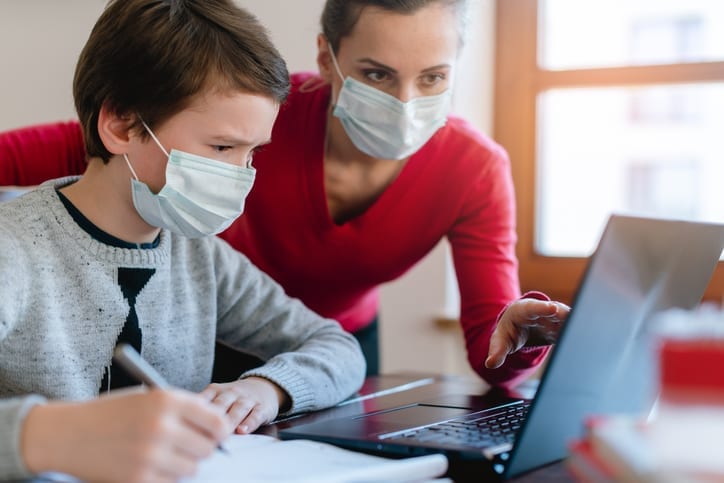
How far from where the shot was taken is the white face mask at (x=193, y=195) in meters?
0.99

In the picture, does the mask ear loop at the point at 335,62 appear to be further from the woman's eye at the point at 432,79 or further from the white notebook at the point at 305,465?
the white notebook at the point at 305,465

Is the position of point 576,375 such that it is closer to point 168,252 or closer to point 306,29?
point 168,252

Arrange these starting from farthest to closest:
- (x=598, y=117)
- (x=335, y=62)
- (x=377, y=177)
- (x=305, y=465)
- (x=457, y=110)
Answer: (x=598, y=117) → (x=457, y=110) → (x=377, y=177) → (x=335, y=62) → (x=305, y=465)

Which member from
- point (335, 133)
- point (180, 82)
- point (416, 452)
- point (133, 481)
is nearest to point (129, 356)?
point (133, 481)

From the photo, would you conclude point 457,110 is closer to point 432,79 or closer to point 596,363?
point 432,79

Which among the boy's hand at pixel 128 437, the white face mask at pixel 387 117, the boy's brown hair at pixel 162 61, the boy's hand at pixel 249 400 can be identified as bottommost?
the boy's hand at pixel 249 400

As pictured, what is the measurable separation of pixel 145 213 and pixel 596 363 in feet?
1.87

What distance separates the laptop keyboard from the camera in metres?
0.77

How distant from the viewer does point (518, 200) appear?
2.23 m

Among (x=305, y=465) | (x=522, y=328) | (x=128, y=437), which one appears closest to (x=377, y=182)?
(x=522, y=328)

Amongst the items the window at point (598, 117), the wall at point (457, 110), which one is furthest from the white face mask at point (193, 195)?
the window at point (598, 117)

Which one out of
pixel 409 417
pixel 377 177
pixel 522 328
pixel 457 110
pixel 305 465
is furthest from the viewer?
pixel 457 110

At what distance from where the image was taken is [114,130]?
1013mm

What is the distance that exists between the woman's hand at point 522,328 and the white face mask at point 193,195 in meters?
0.35
